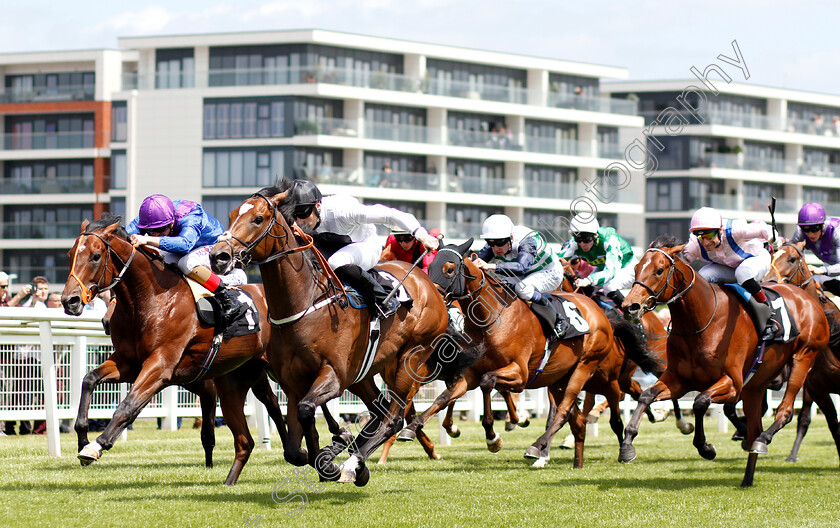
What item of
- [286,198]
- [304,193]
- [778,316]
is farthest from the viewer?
[778,316]

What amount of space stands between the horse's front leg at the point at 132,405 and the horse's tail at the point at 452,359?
2480mm

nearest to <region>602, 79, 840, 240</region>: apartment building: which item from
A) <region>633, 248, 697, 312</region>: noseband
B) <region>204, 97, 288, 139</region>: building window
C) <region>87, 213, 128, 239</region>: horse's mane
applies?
<region>204, 97, 288, 139</region>: building window

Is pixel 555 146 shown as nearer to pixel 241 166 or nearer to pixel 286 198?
pixel 241 166

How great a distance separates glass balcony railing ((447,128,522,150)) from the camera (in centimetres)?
4988

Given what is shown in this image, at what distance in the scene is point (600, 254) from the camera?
41.1 feet

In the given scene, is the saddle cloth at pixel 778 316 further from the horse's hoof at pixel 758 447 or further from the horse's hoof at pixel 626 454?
the horse's hoof at pixel 626 454

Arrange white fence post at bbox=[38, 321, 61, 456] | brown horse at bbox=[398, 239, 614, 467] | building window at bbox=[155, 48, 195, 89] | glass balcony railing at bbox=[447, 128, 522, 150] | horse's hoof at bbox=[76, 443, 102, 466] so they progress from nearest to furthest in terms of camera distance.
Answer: horse's hoof at bbox=[76, 443, 102, 466], brown horse at bbox=[398, 239, 614, 467], white fence post at bbox=[38, 321, 61, 456], building window at bbox=[155, 48, 195, 89], glass balcony railing at bbox=[447, 128, 522, 150]

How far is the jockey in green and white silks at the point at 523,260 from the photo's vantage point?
10977 millimetres

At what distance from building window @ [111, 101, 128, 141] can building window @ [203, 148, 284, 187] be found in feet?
13.1

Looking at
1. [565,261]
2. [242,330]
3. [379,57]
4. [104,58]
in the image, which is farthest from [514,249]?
[104,58]

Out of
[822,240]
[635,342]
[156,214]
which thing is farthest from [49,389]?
[822,240]

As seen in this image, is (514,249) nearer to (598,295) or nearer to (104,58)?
(598,295)

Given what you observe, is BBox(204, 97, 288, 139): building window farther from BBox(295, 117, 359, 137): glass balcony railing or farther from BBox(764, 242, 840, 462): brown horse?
BBox(764, 242, 840, 462): brown horse

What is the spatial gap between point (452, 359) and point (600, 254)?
2901 mm
